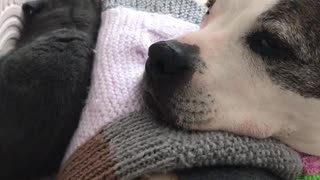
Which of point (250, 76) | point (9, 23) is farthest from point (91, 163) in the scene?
point (9, 23)

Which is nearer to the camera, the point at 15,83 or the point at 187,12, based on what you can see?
the point at 15,83

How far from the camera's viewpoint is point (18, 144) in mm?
1092

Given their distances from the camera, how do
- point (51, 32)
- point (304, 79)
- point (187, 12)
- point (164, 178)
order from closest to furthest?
point (164, 178), point (304, 79), point (51, 32), point (187, 12)

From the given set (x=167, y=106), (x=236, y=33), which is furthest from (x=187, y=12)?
(x=167, y=106)

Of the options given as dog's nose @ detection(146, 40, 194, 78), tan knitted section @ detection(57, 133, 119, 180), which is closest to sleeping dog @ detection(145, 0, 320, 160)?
dog's nose @ detection(146, 40, 194, 78)

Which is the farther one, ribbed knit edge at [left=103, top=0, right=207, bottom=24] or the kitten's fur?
ribbed knit edge at [left=103, top=0, right=207, bottom=24]

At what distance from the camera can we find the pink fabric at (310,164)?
1.12 meters

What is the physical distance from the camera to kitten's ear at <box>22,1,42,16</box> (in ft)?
4.50

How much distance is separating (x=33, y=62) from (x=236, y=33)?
36 centimetres

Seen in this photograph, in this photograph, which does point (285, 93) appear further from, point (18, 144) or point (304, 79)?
point (18, 144)

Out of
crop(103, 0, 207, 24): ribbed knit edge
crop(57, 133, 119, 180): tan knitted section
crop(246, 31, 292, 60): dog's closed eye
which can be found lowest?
crop(57, 133, 119, 180): tan knitted section

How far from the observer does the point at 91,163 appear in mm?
1034

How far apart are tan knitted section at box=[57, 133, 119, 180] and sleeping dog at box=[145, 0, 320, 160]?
0.38ft

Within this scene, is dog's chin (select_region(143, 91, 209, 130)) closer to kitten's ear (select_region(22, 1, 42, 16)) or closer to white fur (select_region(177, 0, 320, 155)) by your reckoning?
white fur (select_region(177, 0, 320, 155))
